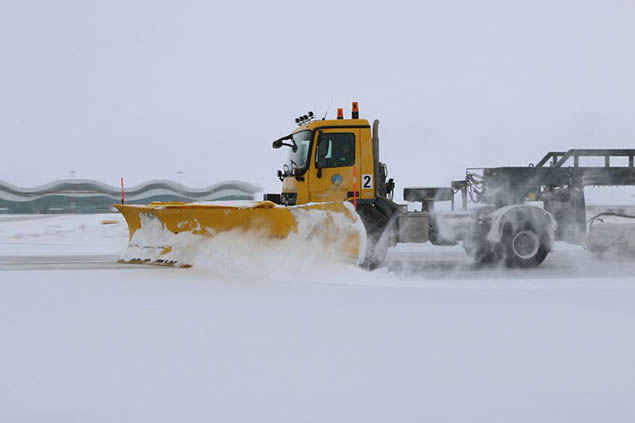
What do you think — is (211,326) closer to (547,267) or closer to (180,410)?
(180,410)

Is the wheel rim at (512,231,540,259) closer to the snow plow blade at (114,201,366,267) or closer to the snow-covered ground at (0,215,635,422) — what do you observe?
the snow-covered ground at (0,215,635,422)

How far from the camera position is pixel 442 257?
8.70 meters

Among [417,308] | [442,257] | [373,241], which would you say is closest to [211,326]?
[417,308]

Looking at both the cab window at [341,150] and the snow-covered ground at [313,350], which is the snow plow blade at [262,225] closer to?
the snow-covered ground at [313,350]

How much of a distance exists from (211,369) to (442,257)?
6.56m

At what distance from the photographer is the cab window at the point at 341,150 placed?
23.1ft

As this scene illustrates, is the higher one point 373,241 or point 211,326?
point 373,241

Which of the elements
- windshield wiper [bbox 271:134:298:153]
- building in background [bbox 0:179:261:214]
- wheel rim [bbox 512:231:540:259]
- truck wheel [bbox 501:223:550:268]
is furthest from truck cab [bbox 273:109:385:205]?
building in background [bbox 0:179:261:214]

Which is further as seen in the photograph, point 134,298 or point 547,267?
point 547,267

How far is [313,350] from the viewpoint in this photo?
324 centimetres

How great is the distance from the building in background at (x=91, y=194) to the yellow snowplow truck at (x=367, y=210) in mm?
15617

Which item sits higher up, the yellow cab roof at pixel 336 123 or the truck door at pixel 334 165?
the yellow cab roof at pixel 336 123

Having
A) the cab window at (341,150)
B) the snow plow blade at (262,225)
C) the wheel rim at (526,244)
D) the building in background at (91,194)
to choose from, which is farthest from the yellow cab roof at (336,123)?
the building in background at (91,194)

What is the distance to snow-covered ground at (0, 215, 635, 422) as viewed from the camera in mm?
2475
